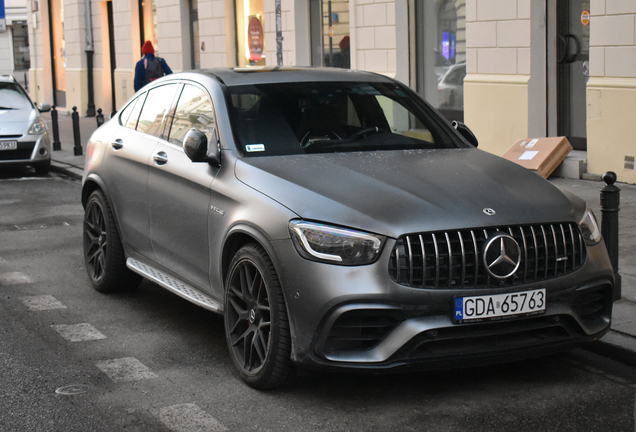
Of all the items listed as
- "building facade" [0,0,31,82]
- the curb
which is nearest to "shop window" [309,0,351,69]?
the curb

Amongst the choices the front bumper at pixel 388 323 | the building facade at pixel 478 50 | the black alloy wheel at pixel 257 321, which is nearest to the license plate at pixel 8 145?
the building facade at pixel 478 50

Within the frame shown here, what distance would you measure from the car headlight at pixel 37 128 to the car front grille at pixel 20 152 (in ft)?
0.61

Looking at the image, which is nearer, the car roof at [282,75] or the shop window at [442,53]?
the car roof at [282,75]

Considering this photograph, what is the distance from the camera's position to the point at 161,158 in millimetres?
5754

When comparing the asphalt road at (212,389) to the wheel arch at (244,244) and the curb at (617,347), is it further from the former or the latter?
the wheel arch at (244,244)

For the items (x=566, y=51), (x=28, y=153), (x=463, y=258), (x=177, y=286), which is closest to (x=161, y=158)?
(x=177, y=286)

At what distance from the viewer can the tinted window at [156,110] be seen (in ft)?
19.9

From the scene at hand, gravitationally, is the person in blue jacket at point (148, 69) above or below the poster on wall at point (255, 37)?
below

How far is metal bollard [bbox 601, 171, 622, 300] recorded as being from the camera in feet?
18.9

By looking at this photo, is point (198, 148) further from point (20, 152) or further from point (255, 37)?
point (255, 37)

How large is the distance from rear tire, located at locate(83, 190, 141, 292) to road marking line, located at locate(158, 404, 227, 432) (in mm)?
2333

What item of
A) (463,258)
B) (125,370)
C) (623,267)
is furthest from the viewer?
(623,267)

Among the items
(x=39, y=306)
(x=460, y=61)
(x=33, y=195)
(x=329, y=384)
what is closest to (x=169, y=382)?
(x=329, y=384)

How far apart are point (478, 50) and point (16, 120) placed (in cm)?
720
